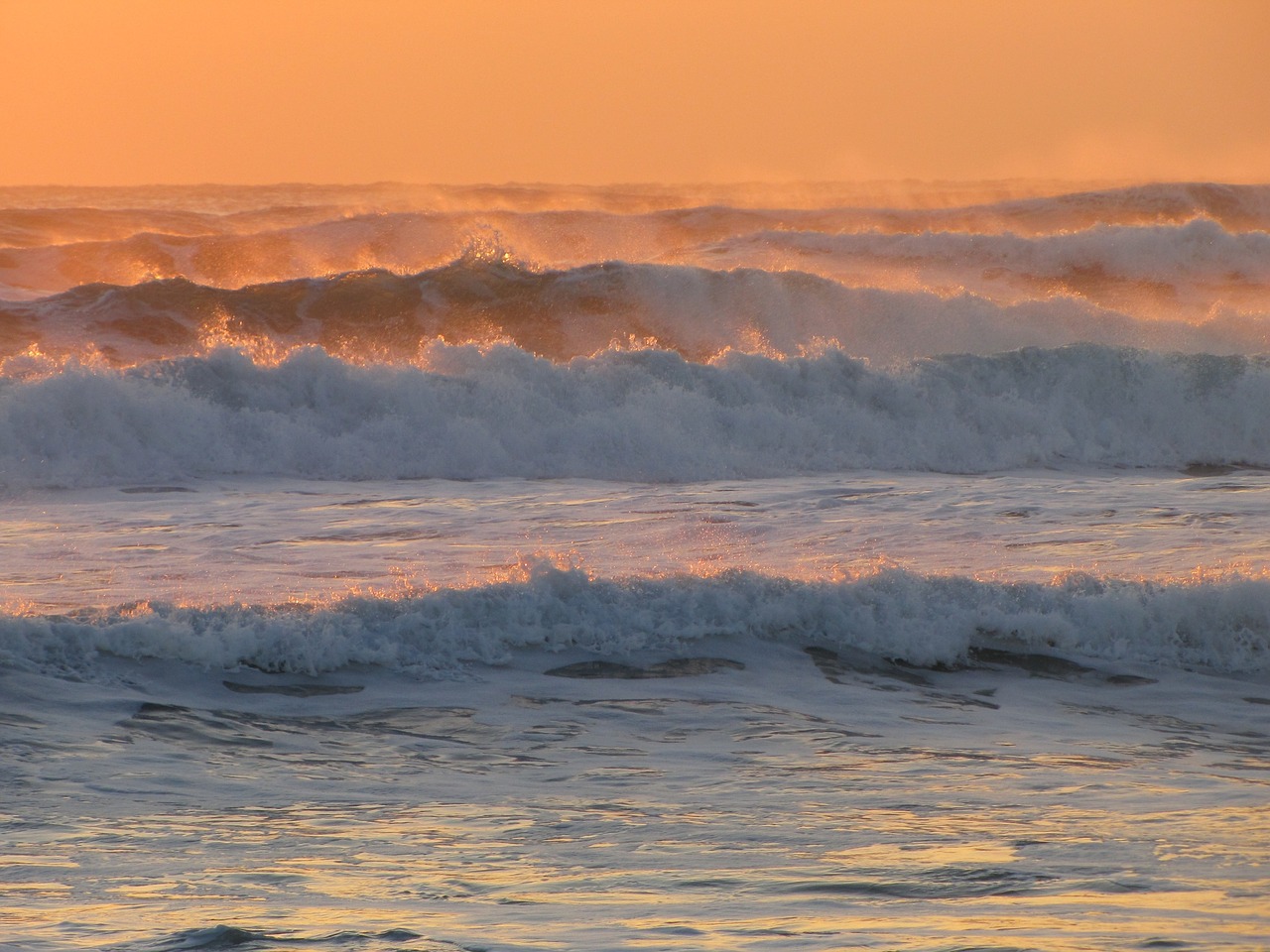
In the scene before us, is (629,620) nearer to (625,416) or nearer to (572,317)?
(625,416)

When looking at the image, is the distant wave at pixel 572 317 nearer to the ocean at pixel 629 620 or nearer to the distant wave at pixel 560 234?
the ocean at pixel 629 620

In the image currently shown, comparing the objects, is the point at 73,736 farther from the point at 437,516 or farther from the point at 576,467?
the point at 576,467

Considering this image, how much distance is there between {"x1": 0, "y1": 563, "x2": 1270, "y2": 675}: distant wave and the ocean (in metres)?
0.02

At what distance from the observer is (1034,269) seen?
25328 mm

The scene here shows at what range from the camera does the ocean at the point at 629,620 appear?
14.4ft

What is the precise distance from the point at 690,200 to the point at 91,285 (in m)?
24.3

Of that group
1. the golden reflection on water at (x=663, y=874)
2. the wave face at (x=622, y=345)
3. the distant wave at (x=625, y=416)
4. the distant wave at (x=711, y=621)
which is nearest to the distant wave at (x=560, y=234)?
the wave face at (x=622, y=345)

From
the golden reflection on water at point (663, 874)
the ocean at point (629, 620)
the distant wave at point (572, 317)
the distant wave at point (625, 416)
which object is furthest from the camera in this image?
the distant wave at point (572, 317)

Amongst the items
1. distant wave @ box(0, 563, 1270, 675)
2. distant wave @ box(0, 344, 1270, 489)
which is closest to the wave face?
distant wave @ box(0, 344, 1270, 489)

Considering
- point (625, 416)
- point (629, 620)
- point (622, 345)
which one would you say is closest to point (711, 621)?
point (629, 620)

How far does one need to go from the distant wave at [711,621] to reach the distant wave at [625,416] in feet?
19.1

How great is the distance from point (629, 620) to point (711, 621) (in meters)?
0.40

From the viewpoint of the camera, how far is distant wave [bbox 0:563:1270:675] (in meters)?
7.29

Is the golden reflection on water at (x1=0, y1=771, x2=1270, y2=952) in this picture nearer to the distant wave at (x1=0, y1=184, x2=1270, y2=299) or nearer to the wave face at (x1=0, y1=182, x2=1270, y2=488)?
the wave face at (x1=0, y1=182, x2=1270, y2=488)
